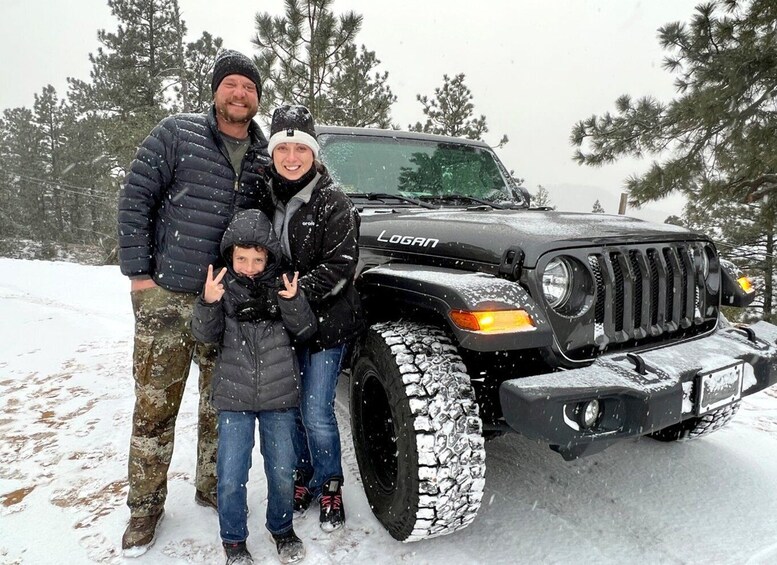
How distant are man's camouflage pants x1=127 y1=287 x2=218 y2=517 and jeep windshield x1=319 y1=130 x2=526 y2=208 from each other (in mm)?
1410

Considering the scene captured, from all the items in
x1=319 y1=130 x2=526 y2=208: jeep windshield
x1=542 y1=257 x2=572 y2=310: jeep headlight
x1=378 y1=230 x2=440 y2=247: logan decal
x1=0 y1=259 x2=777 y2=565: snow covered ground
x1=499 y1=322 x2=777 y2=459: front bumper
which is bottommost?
x1=0 y1=259 x2=777 y2=565: snow covered ground

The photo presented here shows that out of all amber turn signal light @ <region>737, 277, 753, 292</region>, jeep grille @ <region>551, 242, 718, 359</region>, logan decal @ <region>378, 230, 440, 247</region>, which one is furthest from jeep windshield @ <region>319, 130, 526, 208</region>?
amber turn signal light @ <region>737, 277, 753, 292</region>

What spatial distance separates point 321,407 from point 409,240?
0.89m

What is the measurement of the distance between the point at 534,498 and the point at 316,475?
1.10 m

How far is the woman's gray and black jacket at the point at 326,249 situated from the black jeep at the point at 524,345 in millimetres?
191

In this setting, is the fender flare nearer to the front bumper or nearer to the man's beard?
the front bumper

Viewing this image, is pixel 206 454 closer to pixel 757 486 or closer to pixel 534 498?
pixel 534 498

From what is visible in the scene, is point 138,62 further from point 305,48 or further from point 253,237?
point 253,237

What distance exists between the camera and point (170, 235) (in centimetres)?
227

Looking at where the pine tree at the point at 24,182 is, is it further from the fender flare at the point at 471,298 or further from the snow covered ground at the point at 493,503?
the fender flare at the point at 471,298

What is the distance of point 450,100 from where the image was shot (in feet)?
64.3

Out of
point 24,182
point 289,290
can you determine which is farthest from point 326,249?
point 24,182

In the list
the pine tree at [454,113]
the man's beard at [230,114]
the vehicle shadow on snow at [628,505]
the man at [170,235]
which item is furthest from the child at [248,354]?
the pine tree at [454,113]

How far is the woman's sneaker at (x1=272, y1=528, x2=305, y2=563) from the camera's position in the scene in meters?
2.13
